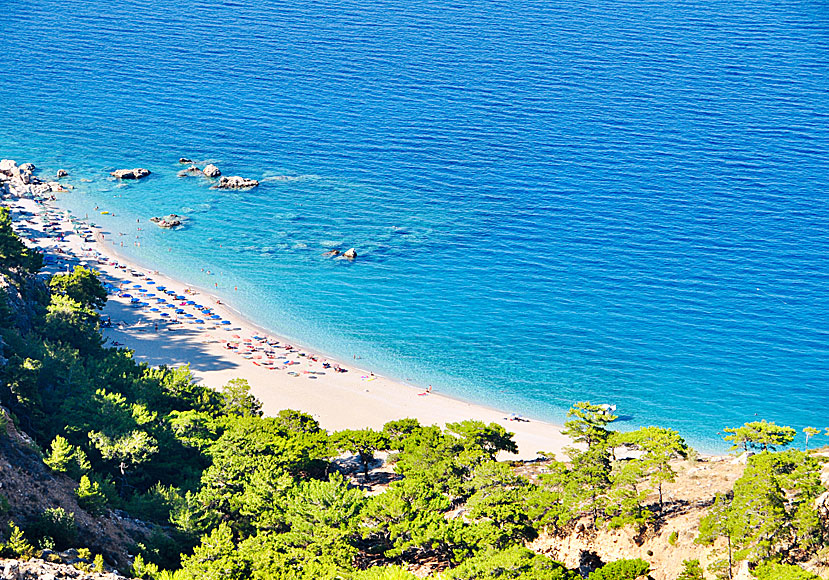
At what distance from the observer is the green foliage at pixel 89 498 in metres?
51.0

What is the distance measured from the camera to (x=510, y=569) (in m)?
47.5

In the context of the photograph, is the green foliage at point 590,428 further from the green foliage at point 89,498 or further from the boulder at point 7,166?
the boulder at point 7,166

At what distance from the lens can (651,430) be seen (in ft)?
193

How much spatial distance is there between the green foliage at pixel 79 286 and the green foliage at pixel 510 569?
5899 cm

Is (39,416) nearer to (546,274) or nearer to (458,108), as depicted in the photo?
(546,274)

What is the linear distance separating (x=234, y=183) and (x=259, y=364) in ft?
171

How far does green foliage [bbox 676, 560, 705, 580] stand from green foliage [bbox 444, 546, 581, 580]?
6.21m

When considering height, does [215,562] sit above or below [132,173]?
below

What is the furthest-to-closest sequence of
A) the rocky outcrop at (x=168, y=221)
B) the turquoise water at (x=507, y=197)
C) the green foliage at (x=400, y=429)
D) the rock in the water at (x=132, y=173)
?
the rock in the water at (x=132, y=173), the rocky outcrop at (x=168, y=221), the turquoise water at (x=507, y=197), the green foliage at (x=400, y=429)

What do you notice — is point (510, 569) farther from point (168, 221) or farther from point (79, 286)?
point (168, 221)

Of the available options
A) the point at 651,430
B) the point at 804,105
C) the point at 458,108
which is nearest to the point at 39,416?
the point at 651,430

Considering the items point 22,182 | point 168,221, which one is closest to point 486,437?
point 168,221

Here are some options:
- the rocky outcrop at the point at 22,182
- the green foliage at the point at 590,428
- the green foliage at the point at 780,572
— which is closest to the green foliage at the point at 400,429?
the green foliage at the point at 590,428

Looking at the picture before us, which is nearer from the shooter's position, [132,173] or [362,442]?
[362,442]
